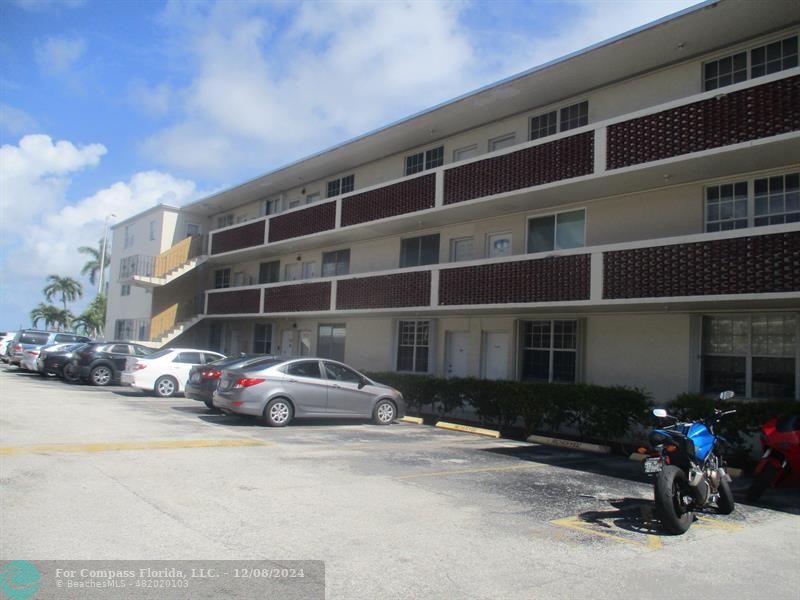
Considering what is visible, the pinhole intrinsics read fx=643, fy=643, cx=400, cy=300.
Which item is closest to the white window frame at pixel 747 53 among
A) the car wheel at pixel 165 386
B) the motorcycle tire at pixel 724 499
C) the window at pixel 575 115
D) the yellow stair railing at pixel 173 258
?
the window at pixel 575 115

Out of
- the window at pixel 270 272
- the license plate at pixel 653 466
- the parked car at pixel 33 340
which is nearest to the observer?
the license plate at pixel 653 466

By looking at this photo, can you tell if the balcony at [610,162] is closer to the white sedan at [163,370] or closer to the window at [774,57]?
the window at [774,57]

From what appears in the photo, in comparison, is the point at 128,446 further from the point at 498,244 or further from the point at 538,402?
the point at 498,244

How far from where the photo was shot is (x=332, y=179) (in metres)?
24.7

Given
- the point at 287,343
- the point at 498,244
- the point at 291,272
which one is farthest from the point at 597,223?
the point at 287,343

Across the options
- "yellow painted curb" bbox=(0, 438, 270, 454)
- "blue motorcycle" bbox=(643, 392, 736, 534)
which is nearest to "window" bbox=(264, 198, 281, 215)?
"yellow painted curb" bbox=(0, 438, 270, 454)

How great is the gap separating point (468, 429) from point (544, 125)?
802 centimetres

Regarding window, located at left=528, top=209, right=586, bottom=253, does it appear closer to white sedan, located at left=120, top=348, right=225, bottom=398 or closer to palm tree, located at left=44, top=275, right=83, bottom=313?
white sedan, located at left=120, top=348, right=225, bottom=398

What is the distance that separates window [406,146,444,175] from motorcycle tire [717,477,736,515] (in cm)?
1385

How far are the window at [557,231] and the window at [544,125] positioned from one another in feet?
7.33

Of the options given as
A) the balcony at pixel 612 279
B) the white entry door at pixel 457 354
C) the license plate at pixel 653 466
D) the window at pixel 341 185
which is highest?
the window at pixel 341 185

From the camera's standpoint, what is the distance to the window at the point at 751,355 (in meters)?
12.1

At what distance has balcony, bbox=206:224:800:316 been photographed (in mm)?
10836

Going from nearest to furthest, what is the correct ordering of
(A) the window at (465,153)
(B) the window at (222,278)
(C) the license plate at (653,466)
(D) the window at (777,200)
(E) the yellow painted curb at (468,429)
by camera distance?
(C) the license plate at (653,466) → (D) the window at (777,200) → (E) the yellow painted curb at (468,429) → (A) the window at (465,153) → (B) the window at (222,278)
